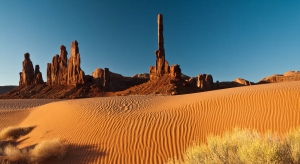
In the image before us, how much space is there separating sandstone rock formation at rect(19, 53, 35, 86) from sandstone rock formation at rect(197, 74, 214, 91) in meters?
42.8

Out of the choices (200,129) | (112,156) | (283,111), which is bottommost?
(112,156)

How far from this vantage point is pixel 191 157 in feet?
14.5

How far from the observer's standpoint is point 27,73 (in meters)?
61.9

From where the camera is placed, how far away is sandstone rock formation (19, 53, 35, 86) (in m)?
61.3

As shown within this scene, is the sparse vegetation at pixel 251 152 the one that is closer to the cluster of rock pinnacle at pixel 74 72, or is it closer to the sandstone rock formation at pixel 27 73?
the cluster of rock pinnacle at pixel 74 72

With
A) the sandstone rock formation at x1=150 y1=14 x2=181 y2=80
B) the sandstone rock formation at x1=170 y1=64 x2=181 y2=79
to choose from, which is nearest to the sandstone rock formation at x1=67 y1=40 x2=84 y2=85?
the sandstone rock formation at x1=150 y1=14 x2=181 y2=80

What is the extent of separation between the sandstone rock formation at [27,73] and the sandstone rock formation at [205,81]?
42.8m

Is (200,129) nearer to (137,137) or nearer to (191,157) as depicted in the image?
Result: (137,137)

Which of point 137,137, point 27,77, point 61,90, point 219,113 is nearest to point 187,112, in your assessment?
point 219,113

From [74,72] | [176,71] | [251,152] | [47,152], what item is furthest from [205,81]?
[251,152]

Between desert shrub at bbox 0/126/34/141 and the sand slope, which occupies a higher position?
the sand slope

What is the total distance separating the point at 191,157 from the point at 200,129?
14.6ft

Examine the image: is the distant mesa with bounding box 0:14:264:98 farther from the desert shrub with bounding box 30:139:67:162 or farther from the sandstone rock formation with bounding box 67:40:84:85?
the desert shrub with bounding box 30:139:67:162

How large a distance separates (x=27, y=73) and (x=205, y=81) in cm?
4591
